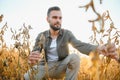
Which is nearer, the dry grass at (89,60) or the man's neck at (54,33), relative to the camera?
the dry grass at (89,60)

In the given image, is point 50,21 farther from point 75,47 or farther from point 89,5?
point 89,5

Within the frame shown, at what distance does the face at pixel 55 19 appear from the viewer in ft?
10.8

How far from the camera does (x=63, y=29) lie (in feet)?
11.0

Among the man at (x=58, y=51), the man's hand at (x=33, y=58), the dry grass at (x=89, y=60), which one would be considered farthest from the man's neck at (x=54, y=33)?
the man's hand at (x=33, y=58)

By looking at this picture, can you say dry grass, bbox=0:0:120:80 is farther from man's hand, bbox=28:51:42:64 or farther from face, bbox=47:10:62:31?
face, bbox=47:10:62:31

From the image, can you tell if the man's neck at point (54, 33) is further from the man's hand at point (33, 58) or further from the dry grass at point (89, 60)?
the man's hand at point (33, 58)

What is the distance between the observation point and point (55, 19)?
11.4 feet

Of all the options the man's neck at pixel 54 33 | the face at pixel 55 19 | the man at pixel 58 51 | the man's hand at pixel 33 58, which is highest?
the face at pixel 55 19

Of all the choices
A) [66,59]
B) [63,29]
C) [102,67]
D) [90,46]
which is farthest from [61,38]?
[102,67]

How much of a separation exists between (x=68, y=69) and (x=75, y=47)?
320 millimetres

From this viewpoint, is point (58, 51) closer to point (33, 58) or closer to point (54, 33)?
point (54, 33)

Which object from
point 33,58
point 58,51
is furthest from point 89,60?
point 58,51


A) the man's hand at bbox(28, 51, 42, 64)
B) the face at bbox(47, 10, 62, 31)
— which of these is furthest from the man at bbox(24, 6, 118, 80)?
the man's hand at bbox(28, 51, 42, 64)

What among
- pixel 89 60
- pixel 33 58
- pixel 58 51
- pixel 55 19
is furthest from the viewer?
pixel 55 19
